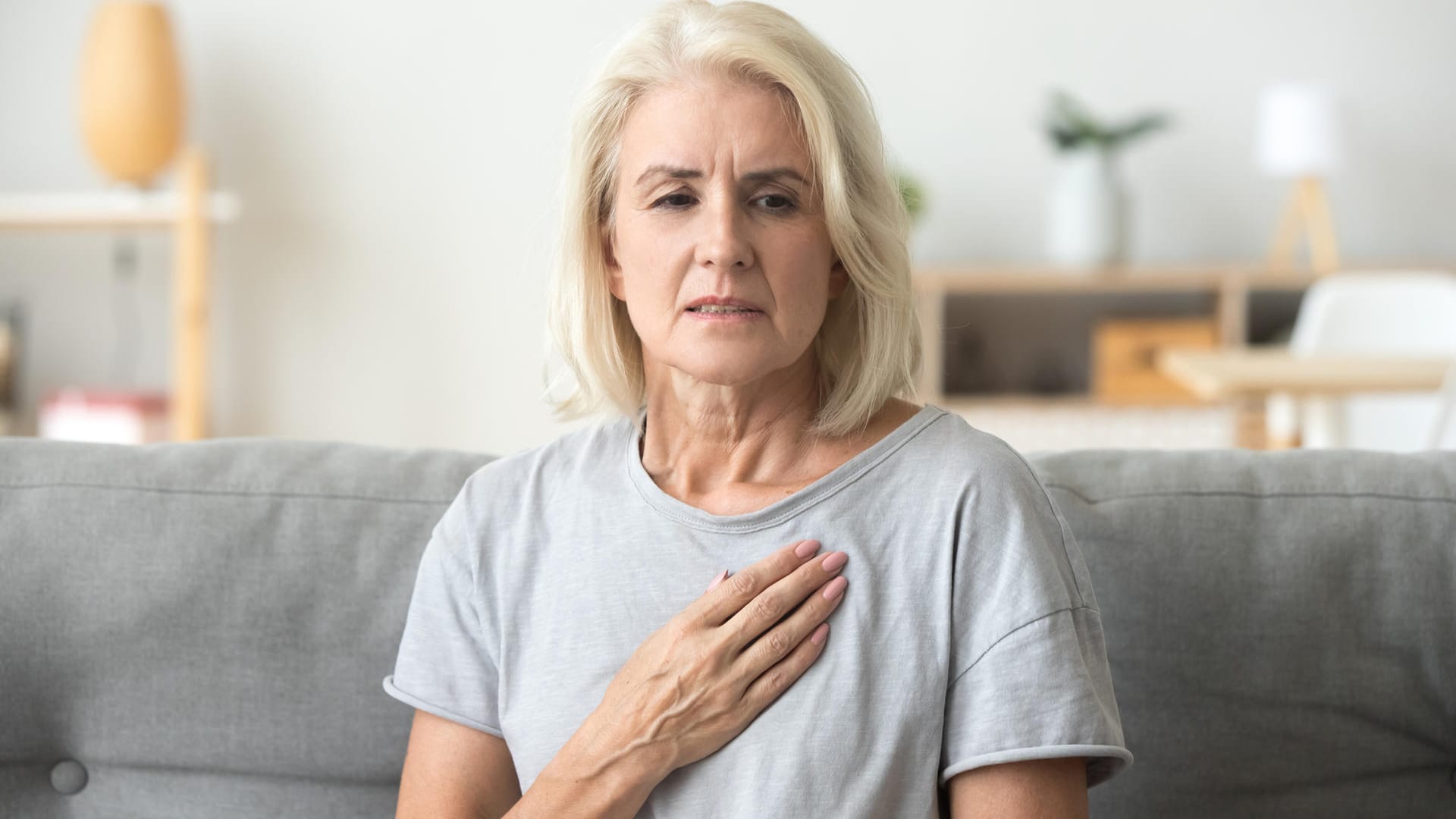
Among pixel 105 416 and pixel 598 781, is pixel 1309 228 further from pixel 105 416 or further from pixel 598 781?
pixel 598 781

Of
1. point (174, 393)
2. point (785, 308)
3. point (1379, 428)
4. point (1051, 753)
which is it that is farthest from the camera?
point (174, 393)

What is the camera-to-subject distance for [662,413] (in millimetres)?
1175

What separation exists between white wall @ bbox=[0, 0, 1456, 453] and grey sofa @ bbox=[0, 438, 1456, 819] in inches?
125

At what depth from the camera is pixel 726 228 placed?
1027 mm

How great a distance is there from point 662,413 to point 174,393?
3381mm

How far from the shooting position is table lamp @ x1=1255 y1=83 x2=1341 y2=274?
4148 millimetres

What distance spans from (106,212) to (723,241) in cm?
329

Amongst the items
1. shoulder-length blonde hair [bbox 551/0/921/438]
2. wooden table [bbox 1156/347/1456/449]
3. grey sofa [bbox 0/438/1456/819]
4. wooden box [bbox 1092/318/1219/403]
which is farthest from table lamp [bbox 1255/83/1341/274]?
shoulder-length blonde hair [bbox 551/0/921/438]

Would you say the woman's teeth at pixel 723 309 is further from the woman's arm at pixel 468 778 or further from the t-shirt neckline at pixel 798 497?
the woman's arm at pixel 468 778

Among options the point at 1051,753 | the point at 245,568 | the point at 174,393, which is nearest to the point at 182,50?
the point at 174,393

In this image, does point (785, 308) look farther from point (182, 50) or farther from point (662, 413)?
point (182, 50)

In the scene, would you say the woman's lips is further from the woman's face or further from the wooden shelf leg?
the wooden shelf leg

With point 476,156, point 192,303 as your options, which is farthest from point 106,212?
point 476,156

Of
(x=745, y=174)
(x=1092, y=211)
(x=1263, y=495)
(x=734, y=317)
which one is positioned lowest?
(x=1263, y=495)
